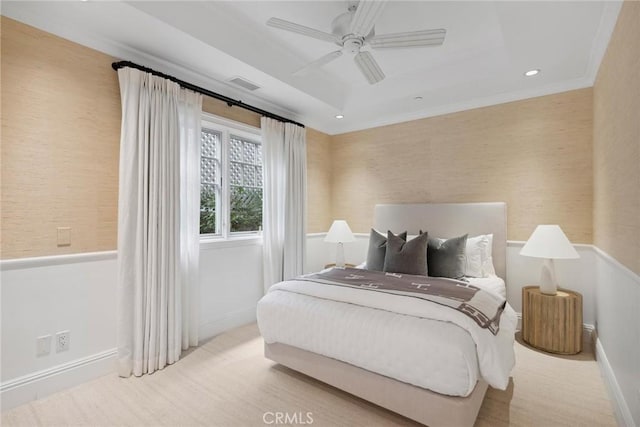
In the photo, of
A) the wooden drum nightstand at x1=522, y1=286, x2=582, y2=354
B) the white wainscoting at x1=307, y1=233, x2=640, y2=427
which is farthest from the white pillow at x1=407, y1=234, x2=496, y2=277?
the wooden drum nightstand at x1=522, y1=286, x2=582, y2=354

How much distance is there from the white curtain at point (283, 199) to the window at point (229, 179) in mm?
190

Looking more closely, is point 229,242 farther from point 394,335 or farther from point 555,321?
point 555,321

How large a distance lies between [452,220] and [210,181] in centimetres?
295

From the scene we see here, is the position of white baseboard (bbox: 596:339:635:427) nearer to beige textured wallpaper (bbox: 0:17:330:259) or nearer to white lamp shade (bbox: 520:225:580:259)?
white lamp shade (bbox: 520:225:580:259)

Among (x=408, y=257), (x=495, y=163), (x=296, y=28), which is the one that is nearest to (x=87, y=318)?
(x=296, y=28)

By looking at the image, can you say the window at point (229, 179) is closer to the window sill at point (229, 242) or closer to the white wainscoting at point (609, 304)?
the window sill at point (229, 242)

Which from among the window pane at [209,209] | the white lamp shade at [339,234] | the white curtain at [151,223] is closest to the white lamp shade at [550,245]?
the white lamp shade at [339,234]

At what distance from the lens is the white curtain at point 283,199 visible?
378cm

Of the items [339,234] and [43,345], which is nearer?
[43,345]

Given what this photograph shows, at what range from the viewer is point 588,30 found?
2.31 meters

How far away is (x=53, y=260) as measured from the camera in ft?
7.26

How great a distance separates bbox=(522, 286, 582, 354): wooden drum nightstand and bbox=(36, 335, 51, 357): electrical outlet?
13.3ft

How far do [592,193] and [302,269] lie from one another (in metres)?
3.34

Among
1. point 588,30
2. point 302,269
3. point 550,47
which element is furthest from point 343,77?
point 302,269
